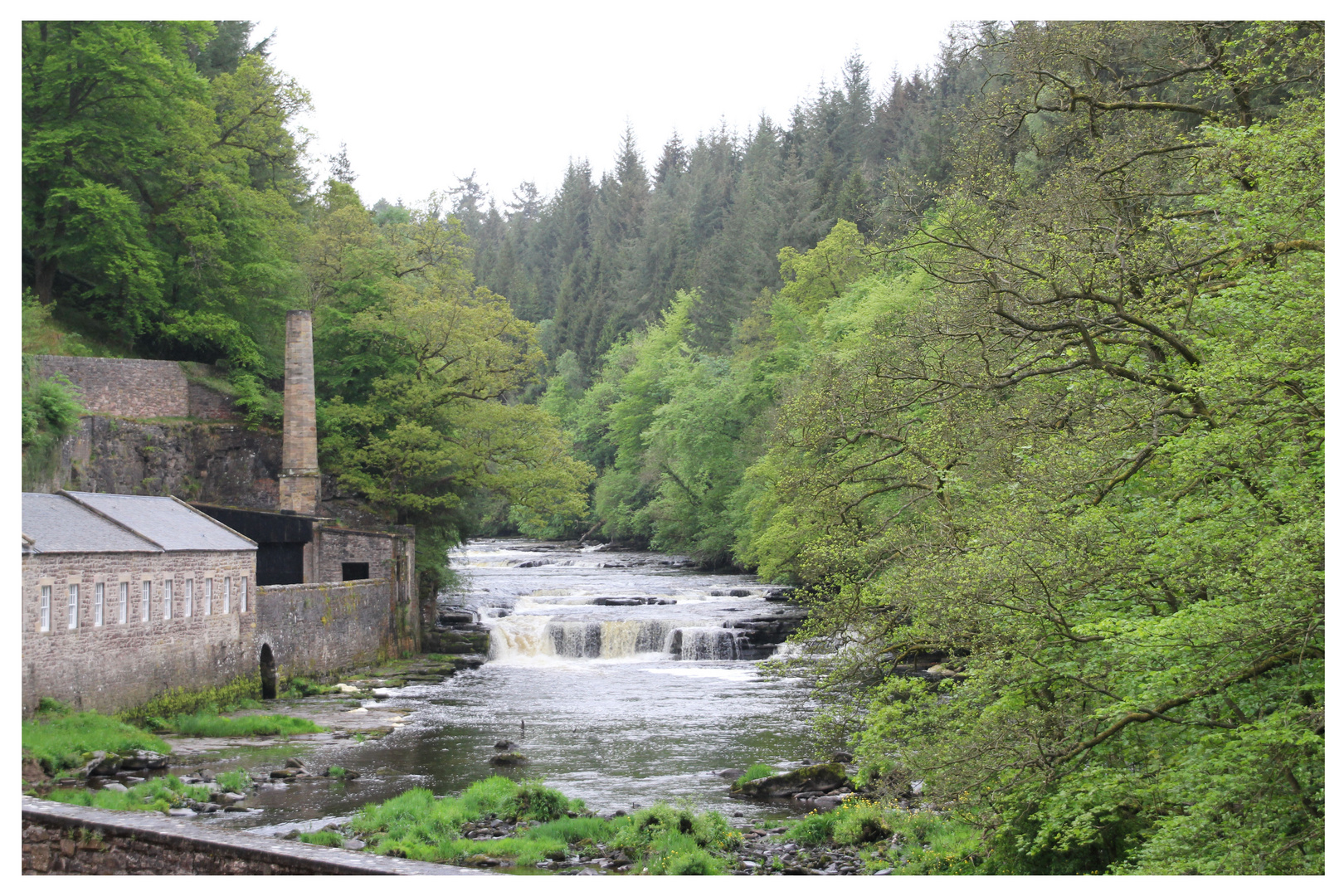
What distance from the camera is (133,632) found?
71.2 feet

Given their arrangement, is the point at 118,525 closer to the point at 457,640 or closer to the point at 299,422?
the point at 299,422

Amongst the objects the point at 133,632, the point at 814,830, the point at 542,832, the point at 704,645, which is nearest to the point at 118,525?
the point at 133,632

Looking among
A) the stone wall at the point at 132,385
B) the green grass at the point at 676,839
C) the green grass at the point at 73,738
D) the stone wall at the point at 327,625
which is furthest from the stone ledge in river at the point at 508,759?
the stone wall at the point at 132,385

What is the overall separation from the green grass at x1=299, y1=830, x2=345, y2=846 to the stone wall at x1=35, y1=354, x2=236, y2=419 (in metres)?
11.4

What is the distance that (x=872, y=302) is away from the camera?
1467 inches

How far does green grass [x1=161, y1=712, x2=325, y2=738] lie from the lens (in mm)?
22453

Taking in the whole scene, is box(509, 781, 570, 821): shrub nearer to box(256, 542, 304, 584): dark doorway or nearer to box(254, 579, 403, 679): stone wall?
box(254, 579, 403, 679): stone wall

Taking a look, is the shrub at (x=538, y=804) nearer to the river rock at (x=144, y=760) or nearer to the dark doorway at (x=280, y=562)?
the river rock at (x=144, y=760)

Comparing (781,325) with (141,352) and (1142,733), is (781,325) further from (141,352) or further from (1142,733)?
(1142,733)

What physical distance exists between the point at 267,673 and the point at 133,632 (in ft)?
19.5

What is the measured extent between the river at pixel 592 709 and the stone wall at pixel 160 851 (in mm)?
4998

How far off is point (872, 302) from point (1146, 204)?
2197 cm

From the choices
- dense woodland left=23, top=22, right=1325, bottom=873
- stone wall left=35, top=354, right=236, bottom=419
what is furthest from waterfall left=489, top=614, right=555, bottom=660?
stone wall left=35, top=354, right=236, bottom=419

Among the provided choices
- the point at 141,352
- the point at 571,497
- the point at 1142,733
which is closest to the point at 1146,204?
the point at 1142,733
